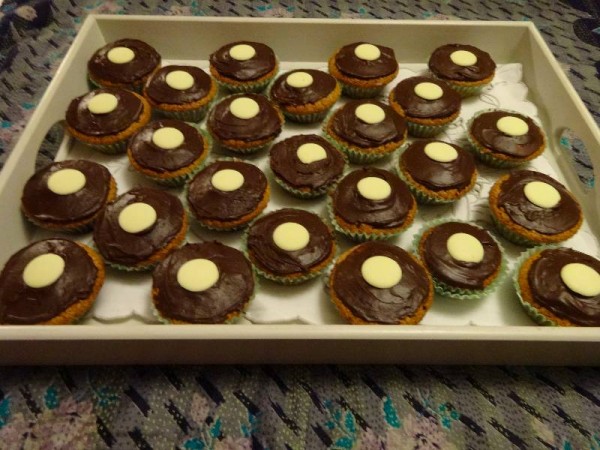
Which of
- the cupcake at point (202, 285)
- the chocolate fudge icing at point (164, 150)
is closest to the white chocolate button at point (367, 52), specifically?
the chocolate fudge icing at point (164, 150)

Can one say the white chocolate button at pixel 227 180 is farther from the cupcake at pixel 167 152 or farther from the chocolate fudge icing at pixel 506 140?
the chocolate fudge icing at pixel 506 140

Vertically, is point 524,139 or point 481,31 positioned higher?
point 481,31

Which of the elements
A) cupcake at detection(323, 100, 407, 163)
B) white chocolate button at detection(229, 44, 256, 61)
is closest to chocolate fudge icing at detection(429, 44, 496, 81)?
cupcake at detection(323, 100, 407, 163)

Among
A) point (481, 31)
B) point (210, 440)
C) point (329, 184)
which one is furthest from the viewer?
point (481, 31)

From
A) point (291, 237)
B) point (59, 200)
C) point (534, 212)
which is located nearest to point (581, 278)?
point (534, 212)

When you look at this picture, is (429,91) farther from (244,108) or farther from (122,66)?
(122,66)

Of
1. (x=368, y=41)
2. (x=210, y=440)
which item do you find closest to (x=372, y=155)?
(x=368, y=41)

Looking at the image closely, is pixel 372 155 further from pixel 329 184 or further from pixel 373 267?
pixel 373 267
